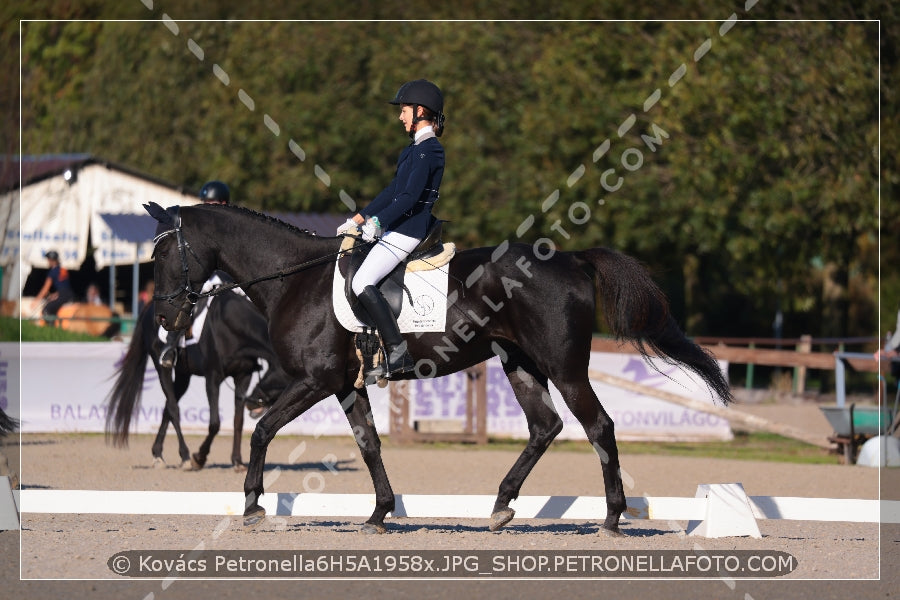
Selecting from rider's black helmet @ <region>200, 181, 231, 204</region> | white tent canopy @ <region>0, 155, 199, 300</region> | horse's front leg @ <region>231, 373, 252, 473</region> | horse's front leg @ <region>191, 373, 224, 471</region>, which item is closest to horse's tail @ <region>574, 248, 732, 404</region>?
rider's black helmet @ <region>200, 181, 231, 204</region>

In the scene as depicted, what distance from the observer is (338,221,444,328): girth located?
313 inches

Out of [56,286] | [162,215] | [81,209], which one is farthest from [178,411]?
[81,209]

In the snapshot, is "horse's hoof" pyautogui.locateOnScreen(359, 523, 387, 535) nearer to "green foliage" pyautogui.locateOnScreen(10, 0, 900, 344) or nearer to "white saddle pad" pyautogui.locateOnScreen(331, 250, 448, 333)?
"white saddle pad" pyautogui.locateOnScreen(331, 250, 448, 333)

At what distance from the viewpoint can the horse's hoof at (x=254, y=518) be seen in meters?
7.86

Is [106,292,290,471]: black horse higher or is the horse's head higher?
the horse's head

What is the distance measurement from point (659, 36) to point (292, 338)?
20.4 m

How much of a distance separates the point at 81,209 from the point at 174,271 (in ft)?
65.5

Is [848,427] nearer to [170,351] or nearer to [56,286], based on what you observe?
[170,351]

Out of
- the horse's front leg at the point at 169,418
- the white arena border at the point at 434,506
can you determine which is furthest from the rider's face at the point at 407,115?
the horse's front leg at the point at 169,418

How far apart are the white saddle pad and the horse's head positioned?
3.17ft

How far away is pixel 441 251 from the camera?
820 cm

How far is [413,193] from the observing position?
25.7 ft

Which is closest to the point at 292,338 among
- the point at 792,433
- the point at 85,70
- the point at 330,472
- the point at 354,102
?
the point at 330,472
